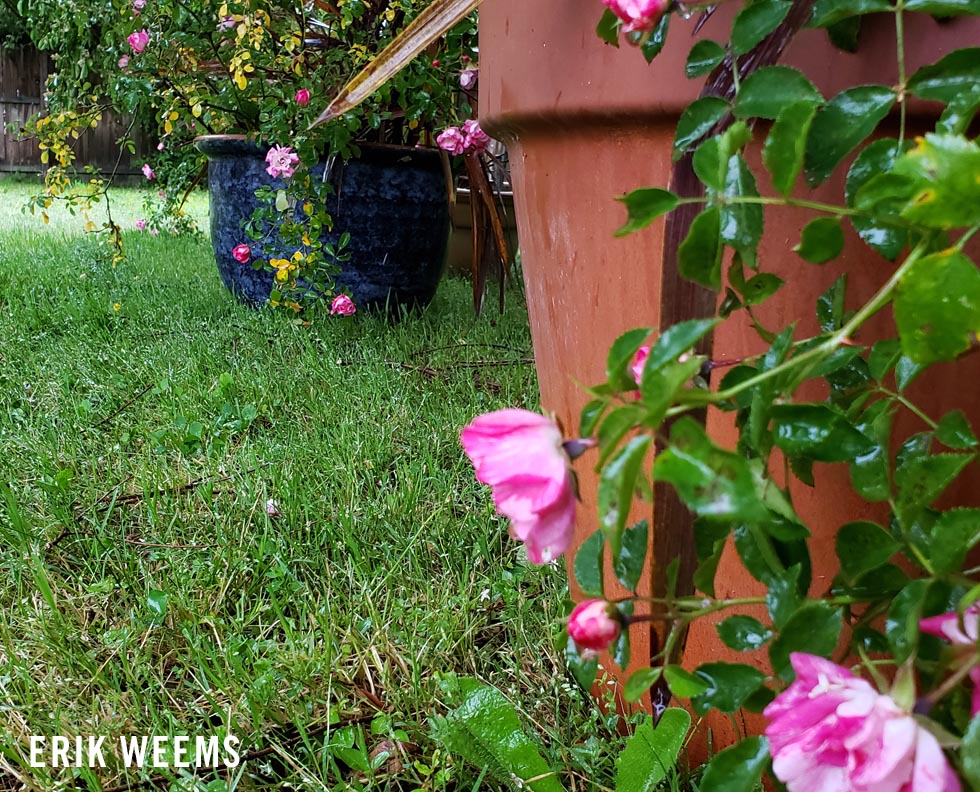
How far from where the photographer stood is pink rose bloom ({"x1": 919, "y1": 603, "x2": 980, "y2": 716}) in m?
0.33

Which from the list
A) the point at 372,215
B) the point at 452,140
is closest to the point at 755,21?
the point at 452,140

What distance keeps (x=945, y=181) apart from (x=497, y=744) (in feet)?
1.83

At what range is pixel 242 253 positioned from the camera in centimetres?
218

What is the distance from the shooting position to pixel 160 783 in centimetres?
69

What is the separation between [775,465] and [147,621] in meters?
0.67

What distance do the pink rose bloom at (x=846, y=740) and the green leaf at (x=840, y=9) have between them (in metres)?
0.33

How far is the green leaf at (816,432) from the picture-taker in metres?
0.39

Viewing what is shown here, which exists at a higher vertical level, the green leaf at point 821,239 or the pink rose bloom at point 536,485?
the green leaf at point 821,239

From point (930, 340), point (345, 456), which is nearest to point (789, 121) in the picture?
point (930, 340)

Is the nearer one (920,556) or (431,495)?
(920,556)

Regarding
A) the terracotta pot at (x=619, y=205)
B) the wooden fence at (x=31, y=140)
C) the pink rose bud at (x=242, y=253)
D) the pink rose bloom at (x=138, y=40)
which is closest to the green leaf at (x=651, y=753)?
the terracotta pot at (x=619, y=205)

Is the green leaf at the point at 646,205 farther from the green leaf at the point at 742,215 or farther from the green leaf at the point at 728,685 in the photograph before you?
the green leaf at the point at 728,685

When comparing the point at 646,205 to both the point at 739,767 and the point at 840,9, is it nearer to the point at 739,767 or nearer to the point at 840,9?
the point at 840,9

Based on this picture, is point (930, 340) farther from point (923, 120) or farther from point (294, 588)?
point (294, 588)
